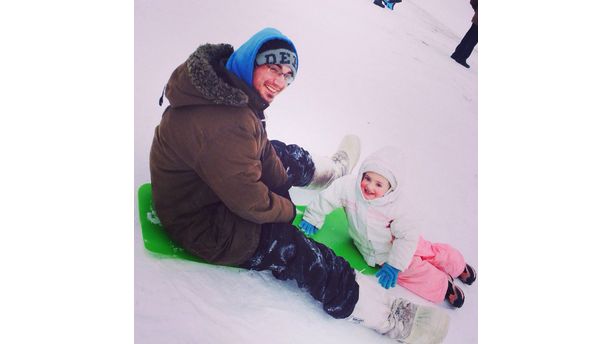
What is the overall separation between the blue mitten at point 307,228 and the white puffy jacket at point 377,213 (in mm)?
14

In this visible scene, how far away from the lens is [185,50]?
Answer: 1478mm

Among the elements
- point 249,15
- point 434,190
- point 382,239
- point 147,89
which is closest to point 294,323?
point 382,239

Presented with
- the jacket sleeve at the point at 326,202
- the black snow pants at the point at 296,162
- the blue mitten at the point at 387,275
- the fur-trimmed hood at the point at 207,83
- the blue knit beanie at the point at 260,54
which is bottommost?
the blue mitten at the point at 387,275

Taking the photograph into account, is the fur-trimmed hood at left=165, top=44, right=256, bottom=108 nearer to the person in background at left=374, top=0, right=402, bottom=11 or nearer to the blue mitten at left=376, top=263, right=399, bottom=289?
the person in background at left=374, top=0, right=402, bottom=11

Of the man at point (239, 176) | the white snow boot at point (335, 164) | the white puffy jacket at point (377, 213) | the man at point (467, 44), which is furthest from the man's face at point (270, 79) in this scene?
the man at point (467, 44)

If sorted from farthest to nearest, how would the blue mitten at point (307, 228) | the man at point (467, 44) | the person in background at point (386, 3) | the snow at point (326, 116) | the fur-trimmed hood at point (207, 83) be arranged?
the man at point (467, 44)
the person in background at point (386, 3)
the blue mitten at point (307, 228)
the snow at point (326, 116)
the fur-trimmed hood at point (207, 83)

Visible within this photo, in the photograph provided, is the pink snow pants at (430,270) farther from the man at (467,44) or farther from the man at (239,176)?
the man at (467,44)

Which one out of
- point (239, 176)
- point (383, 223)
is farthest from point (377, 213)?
point (239, 176)

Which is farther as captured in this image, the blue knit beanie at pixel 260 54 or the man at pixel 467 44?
the man at pixel 467 44

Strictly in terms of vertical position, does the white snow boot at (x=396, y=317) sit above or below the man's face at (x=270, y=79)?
below

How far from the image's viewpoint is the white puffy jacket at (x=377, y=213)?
65.9 inches

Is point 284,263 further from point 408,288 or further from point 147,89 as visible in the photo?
point 147,89

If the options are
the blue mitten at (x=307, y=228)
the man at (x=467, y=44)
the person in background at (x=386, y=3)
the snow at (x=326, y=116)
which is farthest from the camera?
the man at (x=467, y=44)

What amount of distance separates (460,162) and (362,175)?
53 cm
